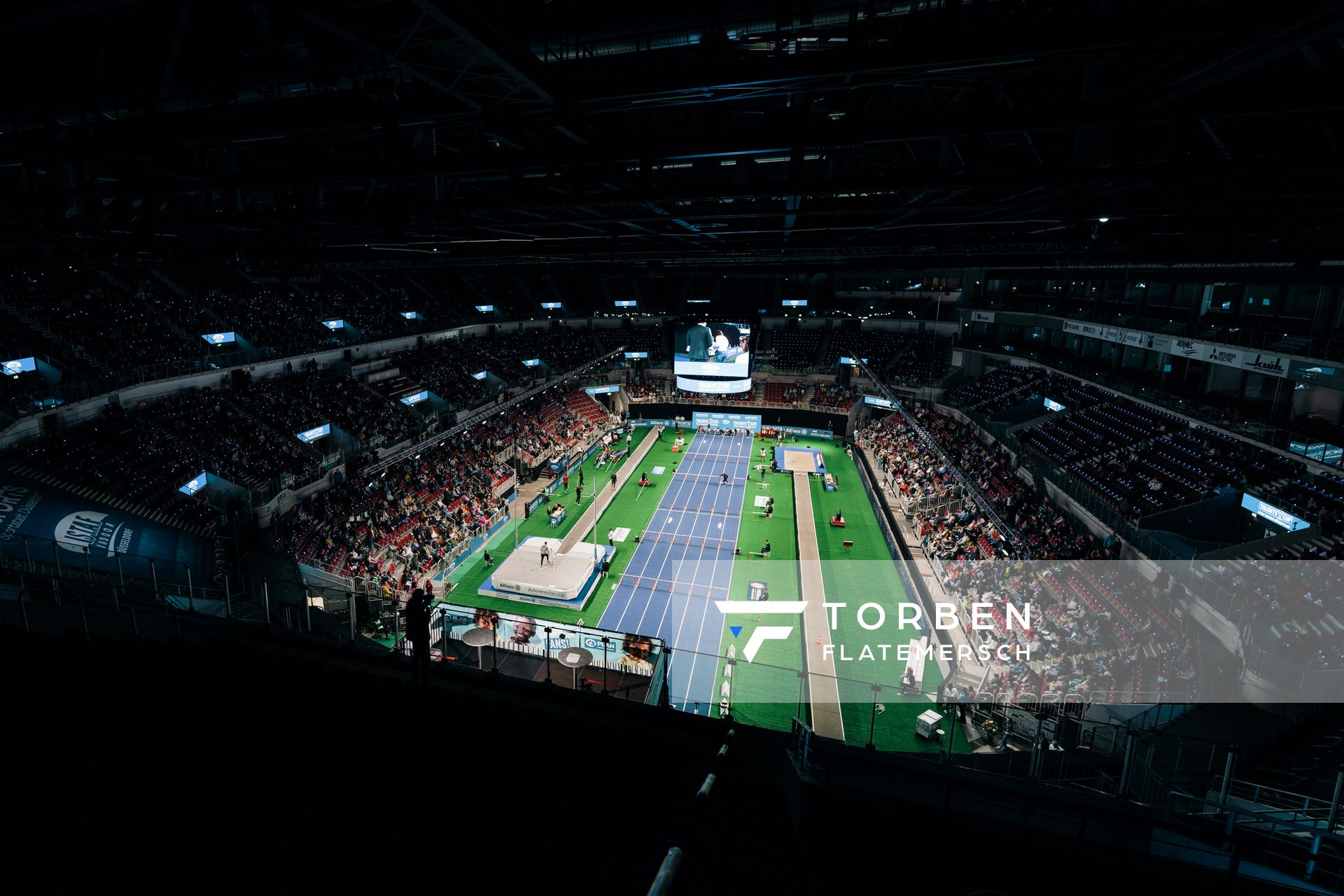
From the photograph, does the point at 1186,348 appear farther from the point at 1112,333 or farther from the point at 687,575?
the point at 687,575

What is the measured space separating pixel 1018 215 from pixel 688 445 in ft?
102

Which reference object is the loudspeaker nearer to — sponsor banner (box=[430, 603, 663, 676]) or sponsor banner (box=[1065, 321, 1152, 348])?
sponsor banner (box=[430, 603, 663, 676])

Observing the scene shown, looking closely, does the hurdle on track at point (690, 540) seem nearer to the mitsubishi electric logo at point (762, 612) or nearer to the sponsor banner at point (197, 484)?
A: the mitsubishi electric logo at point (762, 612)

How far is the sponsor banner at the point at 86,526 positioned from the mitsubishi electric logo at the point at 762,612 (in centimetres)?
1333

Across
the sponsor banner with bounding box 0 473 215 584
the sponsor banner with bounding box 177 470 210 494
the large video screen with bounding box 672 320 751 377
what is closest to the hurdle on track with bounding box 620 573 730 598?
the sponsor banner with bounding box 0 473 215 584

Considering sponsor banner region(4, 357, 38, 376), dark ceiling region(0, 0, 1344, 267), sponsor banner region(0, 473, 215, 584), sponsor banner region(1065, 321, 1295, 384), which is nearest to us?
dark ceiling region(0, 0, 1344, 267)

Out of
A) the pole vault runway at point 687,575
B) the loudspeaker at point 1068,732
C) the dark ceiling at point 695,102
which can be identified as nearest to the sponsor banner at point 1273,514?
the dark ceiling at point 695,102

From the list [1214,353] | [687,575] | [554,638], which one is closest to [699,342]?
[687,575]

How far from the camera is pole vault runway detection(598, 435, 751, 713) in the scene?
1206cm

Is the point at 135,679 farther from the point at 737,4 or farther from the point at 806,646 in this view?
the point at 806,646

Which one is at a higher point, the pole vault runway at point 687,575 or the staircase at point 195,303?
the staircase at point 195,303

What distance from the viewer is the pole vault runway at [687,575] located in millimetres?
12062

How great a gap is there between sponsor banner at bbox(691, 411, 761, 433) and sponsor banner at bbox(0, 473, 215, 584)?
33.1 m

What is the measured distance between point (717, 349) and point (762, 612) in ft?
88.0
